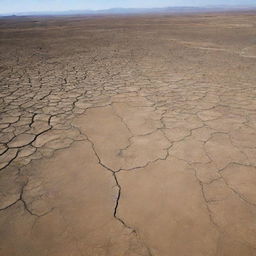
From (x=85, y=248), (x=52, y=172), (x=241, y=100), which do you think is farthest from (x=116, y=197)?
(x=241, y=100)

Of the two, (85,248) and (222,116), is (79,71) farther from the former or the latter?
(85,248)

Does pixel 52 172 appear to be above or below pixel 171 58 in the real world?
above

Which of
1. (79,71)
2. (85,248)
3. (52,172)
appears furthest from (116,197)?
(79,71)

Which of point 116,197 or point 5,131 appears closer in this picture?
point 116,197

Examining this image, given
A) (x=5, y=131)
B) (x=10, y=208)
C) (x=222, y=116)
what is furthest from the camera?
(x=222, y=116)

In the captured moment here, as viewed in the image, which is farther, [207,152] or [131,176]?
[207,152]

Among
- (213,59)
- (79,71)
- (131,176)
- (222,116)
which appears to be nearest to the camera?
(131,176)

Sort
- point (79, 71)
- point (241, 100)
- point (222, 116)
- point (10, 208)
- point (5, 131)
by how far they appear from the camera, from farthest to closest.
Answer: point (79, 71) → point (241, 100) → point (222, 116) → point (5, 131) → point (10, 208)

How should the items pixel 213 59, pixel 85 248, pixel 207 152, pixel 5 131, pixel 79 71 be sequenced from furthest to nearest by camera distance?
pixel 213 59
pixel 79 71
pixel 5 131
pixel 207 152
pixel 85 248

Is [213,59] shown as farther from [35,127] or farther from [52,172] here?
[52,172]
